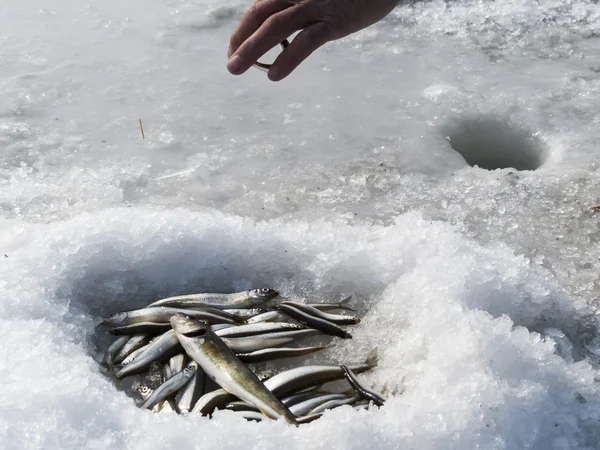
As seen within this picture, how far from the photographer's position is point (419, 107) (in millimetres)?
5289

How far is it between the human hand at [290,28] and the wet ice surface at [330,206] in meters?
1.01

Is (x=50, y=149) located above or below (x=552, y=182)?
above

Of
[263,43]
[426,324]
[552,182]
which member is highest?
[263,43]

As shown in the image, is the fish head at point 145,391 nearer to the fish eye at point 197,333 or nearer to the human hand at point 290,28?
the fish eye at point 197,333

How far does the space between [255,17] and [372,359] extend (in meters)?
1.79

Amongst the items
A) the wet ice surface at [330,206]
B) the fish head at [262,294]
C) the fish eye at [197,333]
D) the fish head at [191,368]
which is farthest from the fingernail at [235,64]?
the fish head at [191,368]

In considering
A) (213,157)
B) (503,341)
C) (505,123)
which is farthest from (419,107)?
(503,341)

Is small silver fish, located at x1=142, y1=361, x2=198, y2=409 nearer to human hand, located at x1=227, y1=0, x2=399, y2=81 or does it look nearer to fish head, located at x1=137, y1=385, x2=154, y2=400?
fish head, located at x1=137, y1=385, x2=154, y2=400

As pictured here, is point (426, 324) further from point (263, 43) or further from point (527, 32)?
point (527, 32)

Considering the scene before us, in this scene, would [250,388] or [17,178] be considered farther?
[17,178]

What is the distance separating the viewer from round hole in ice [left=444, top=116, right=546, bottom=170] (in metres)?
5.02

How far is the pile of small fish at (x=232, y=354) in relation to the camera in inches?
112

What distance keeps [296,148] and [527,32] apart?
294cm

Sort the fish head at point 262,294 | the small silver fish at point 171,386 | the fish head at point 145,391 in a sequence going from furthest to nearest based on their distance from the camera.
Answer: the fish head at point 262,294, the fish head at point 145,391, the small silver fish at point 171,386
